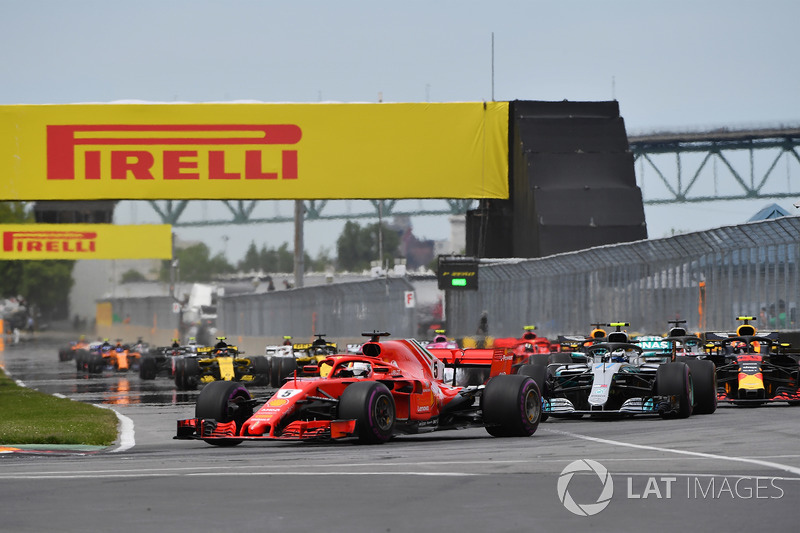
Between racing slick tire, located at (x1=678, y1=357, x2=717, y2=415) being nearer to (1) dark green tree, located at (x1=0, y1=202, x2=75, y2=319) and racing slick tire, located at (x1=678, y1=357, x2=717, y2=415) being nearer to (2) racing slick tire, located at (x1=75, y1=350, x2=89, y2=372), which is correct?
(2) racing slick tire, located at (x1=75, y1=350, x2=89, y2=372)

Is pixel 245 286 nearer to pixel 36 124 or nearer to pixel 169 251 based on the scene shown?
pixel 169 251

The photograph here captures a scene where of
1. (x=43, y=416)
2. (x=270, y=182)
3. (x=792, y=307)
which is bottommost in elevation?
(x=43, y=416)

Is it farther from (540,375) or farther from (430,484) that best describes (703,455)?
(540,375)

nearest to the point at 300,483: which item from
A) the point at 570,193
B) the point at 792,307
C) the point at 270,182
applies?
the point at 792,307

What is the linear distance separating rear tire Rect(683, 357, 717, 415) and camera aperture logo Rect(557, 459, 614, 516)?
7495 mm

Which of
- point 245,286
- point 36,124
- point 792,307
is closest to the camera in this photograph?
point 792,307

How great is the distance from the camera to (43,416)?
898 inches

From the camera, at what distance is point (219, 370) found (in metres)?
34.8

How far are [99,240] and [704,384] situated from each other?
4621cm

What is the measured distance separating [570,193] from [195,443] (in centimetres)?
2614

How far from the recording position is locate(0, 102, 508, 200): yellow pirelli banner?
108 ft

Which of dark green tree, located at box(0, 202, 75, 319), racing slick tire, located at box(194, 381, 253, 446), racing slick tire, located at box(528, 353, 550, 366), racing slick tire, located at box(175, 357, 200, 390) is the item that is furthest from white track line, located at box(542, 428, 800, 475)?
dark green tree, located at box(0, 202, 75, 319)

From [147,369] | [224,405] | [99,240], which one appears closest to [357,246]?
[99,240]

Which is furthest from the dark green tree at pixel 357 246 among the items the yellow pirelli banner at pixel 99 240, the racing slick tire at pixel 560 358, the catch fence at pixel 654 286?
the racing slick tire at pixel 560 358
